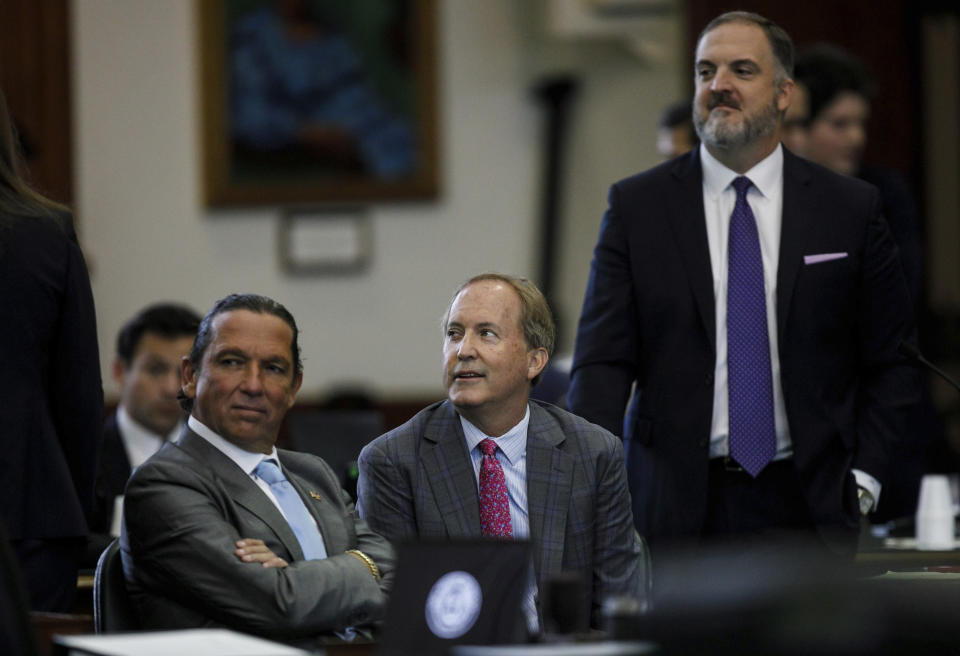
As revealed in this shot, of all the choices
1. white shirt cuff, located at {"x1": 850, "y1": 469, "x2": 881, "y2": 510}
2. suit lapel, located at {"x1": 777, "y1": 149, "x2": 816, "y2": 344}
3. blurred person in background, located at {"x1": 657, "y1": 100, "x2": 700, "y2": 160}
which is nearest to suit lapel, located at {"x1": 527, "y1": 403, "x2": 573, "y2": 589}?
suit lapel, located at {"x1": 777, "y1": 149, "x2": 816, "y2": 344}

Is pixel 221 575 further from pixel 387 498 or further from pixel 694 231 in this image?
pixel 694 231

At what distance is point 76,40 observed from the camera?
7992 millimetres

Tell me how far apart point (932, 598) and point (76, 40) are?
734 centimetres

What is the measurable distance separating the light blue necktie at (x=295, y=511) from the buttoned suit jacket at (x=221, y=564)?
0.03m

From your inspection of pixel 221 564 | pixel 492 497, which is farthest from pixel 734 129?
pixel 221 564

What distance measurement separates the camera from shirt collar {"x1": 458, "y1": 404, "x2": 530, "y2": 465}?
269 cm

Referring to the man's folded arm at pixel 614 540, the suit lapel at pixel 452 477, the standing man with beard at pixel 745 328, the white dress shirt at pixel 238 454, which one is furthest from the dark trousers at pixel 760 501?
the white dress shirt at pixel 238 454

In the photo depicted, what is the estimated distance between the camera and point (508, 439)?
106 inches

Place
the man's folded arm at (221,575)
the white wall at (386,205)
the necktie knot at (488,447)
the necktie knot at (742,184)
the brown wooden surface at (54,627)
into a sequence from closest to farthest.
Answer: the brown wooden surface at (54,627) < the man's folded arm at (221,575) < the necktie knot at (488,447) < the necktie knot at (742,184) < the white wall at (386,205)

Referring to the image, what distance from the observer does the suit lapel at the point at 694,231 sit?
307 cm

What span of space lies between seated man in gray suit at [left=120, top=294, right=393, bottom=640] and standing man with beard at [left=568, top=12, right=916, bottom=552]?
0.70m

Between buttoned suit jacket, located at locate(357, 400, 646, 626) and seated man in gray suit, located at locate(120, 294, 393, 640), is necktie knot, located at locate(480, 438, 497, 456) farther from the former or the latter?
seated man in gray suit, located at locate(120, 294, 393, 640)

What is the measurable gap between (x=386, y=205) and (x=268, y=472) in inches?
217

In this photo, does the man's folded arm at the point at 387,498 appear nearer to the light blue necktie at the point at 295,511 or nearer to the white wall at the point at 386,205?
the light blue necktie at the point at 295,511
